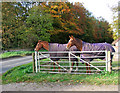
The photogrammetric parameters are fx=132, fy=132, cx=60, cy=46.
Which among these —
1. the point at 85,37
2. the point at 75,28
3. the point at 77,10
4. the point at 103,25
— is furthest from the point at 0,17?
the point at 103,25

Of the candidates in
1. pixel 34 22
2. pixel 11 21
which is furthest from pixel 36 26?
pixel 11 21

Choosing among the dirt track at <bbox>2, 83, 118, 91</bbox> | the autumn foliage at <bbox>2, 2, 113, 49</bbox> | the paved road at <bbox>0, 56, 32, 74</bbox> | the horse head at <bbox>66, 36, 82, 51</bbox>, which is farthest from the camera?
the autumn foliage at <bbox>2, 2, 113, 49</bbox>

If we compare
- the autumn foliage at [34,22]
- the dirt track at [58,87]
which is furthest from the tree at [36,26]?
the dirt track at [58,87]

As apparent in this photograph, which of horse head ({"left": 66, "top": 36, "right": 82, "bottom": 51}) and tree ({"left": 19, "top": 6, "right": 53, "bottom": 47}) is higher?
tree ({"left": 19, "top": 6, "right": 53, "bottom": 47})

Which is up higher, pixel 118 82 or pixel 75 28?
pixel 75 28

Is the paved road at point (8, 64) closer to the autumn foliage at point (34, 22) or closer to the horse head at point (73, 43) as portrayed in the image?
the horse head at point (73, 43)

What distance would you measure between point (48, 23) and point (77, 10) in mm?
10303

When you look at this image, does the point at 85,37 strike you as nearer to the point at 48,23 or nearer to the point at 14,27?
the point at 48,23

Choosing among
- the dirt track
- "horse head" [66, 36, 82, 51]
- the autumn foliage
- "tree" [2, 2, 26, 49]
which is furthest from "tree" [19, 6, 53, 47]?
the dirt track

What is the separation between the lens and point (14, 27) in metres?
21.2

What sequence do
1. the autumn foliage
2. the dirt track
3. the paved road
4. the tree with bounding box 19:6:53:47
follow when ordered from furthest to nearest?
the autumn foliage < the tree with bounding box 19:6:53:47 < the paved road < the dirt track

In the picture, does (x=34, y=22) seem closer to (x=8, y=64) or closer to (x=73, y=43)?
(x=8, y=64)

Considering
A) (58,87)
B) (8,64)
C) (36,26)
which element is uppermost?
(36,26)

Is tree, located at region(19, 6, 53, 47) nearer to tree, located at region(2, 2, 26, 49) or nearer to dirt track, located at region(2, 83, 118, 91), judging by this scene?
tree, located at region(2, 2, 26, 49)
